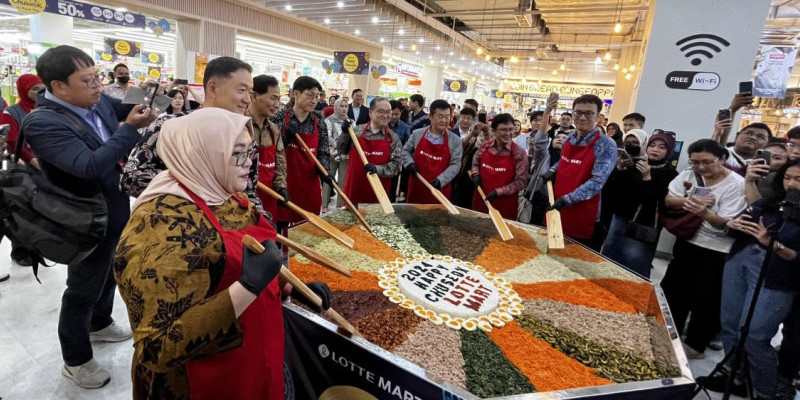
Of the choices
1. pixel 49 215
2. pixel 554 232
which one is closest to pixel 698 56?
pixel 554 232

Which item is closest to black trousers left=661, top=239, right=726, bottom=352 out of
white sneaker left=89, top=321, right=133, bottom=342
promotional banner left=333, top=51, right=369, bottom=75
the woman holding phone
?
the woman holding phone

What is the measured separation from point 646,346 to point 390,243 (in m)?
1.53

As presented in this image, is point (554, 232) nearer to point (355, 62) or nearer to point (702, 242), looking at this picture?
point (702, 242)

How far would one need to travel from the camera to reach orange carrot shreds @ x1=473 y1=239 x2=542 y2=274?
253 centimetres

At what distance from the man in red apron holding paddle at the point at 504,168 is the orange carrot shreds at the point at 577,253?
0.91 metres

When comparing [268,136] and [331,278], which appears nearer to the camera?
[331,278]

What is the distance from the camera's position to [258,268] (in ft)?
3.16

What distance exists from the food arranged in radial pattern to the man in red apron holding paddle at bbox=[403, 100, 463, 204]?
2.85 feet

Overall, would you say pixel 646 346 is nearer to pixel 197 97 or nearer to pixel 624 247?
pixel 624 247

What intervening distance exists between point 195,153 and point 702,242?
2974mm

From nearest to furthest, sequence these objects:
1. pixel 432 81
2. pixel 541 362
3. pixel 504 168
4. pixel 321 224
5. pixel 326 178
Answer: pixel 541 362 → pixel 321 224 → pixel 326 178 → pixel 504 168 → pixel 432 81

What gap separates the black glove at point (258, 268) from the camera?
3.11 ft

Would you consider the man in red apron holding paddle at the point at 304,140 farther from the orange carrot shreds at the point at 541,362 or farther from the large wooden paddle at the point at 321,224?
the orange carrot shreds at the point at 541,362

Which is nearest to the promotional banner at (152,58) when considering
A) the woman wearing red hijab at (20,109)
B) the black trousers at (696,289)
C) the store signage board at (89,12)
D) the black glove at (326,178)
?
the store signage board at (89,12)
